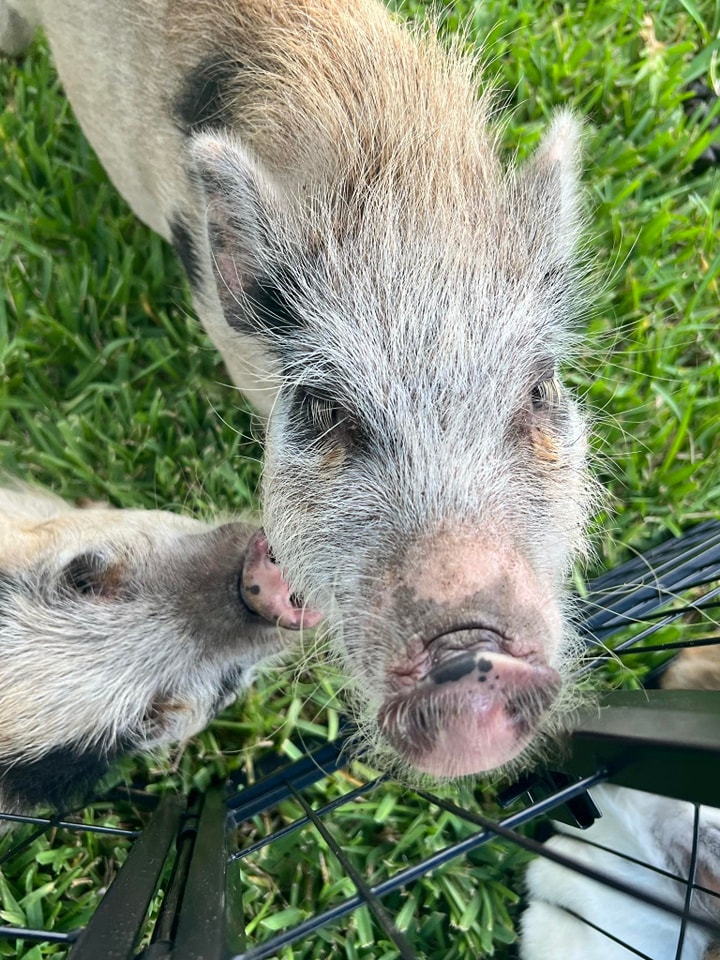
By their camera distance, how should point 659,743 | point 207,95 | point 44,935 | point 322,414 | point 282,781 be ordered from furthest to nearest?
point 282,781 < point 207,95 < point 322,414 < point 44,935 < point 659,743

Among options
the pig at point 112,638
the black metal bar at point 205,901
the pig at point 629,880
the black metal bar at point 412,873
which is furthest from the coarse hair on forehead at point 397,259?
the pig at point 629,880

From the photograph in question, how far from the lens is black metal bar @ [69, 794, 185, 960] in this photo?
110 centimetres

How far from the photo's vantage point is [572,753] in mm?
1581

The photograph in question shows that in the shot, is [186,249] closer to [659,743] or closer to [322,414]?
[322,414]

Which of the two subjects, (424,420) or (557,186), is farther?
(557,186)

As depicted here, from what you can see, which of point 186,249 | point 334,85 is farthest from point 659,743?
point 186,249

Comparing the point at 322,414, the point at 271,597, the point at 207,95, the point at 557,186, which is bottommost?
the point at 271,597

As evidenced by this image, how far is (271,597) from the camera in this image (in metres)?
1.84

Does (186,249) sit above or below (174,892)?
above

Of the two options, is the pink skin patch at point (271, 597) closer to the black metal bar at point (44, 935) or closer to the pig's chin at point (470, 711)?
the pig's chin at point (470, 711)

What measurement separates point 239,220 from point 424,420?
0.64m

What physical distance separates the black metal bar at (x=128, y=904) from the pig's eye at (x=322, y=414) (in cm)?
93

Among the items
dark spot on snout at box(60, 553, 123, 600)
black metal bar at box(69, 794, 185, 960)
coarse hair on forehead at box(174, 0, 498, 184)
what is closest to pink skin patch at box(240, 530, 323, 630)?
dark spot on snout at box(60, 553, 123, 600)

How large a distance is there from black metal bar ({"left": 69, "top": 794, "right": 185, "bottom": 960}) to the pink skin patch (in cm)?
55
